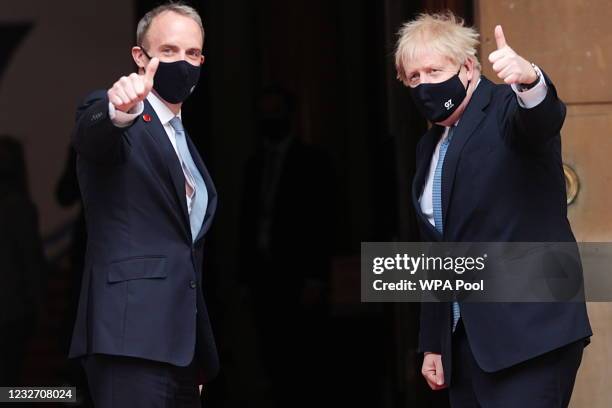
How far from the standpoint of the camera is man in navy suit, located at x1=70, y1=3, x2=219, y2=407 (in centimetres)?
362

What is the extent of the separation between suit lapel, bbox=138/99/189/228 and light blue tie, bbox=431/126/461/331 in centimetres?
78

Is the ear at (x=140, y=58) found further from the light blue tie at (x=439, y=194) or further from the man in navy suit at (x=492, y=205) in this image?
the light blue tie at (x=439, y=194)

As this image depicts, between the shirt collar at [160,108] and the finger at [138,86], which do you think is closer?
the finger at [138,86]

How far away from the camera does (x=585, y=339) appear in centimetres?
377

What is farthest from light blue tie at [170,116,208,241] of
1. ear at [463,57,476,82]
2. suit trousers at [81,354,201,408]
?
ear at [463,57,476,82]

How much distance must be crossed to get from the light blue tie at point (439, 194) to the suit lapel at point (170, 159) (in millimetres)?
777

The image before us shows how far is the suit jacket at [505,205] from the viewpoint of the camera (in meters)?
3.70

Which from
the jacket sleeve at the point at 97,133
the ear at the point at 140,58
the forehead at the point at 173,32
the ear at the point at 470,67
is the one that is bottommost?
the jacket sleeve at the point at 97,133

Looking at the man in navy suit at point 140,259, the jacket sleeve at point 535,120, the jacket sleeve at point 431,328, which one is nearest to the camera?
the jacket sleeve at point 535,120

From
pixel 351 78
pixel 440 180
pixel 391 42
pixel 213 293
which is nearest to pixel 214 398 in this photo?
pixel 213 293

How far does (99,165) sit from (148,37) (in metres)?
0.45

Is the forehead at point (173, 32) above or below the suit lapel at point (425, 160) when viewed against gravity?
above

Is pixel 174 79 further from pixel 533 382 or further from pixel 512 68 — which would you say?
pixel 533 382

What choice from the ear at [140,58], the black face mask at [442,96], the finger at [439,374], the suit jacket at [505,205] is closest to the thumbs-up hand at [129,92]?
the ear at [140,58]
